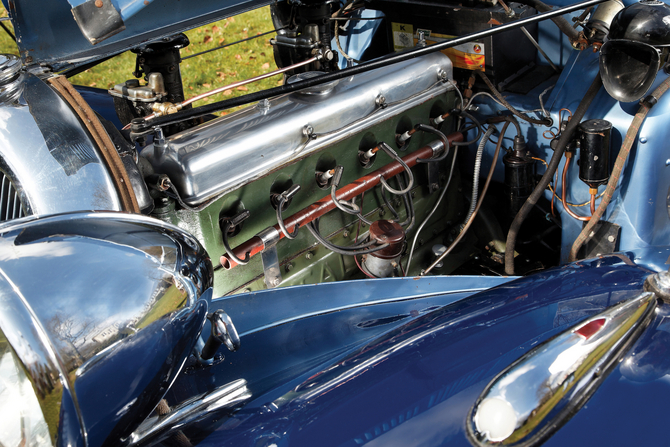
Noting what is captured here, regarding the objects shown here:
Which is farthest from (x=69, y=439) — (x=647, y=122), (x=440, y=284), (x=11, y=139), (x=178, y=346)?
(x=647, y=122)

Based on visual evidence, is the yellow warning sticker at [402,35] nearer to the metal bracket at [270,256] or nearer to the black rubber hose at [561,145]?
the black rubber hose at [561,145]

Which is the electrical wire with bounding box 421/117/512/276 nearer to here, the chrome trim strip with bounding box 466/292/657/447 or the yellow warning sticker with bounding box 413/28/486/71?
the yellow warning sticker with bounding box 413/28/486/71

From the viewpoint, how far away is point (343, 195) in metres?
1.99

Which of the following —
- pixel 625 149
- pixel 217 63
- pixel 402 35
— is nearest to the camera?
pixel 625 149

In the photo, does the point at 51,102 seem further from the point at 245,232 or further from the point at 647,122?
the point at 647,122

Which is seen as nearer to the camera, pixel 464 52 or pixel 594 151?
pixel 594 151

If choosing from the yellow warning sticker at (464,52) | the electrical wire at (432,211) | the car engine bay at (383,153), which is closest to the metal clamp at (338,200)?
the car engine bay at (383,153)

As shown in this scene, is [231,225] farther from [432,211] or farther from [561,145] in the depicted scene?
[561,145]

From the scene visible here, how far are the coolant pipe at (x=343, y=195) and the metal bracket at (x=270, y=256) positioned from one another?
2cm

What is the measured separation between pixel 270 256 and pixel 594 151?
1.13 metres

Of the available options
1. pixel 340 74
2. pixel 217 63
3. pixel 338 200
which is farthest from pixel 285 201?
pixel 217 63

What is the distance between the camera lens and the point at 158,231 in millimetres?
978

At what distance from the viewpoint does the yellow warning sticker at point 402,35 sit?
2.38m

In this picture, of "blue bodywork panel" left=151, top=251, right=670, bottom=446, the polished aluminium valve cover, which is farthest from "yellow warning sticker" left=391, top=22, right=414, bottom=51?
"blue bodywork panel" left=151, top=251, right=670, bottom=446
